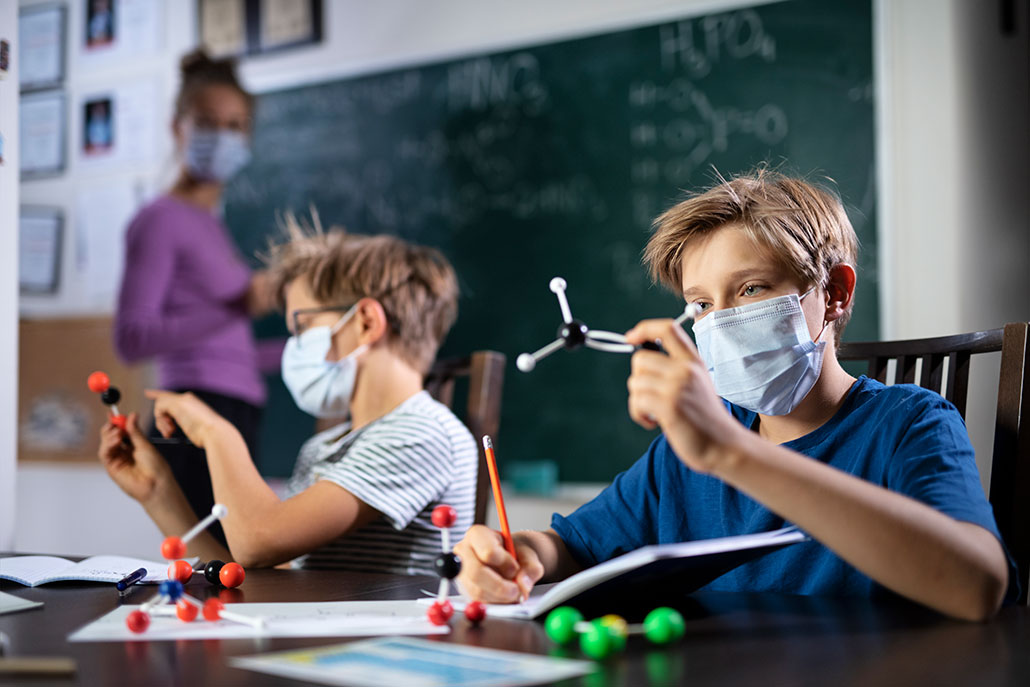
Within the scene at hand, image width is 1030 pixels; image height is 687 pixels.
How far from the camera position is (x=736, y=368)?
3.62 feet

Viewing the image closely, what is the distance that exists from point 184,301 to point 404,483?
2034 mm

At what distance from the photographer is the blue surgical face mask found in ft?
11.4

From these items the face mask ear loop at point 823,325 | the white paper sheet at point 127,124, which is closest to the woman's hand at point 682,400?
the face mask ear loop at point 823,325

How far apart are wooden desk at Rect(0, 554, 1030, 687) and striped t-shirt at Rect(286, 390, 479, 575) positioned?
0.46 meters

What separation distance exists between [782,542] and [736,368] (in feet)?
1.11

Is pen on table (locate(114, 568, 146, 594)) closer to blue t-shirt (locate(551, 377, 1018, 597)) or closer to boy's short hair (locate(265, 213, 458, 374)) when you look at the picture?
blue t-shirt (locate(551, 377, 1018, 597))

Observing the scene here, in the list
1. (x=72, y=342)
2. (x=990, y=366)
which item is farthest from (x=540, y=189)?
(x=72, y=342)

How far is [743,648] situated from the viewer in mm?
726

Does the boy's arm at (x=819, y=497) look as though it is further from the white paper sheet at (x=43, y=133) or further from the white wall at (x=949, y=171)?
the white paper sheet at (x=43, y=133)

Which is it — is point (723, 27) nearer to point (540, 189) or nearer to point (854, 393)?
point (540, 189)

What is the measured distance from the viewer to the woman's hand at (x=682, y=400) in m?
0.77

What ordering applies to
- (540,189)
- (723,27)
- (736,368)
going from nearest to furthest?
(736,368), (723,27), (540,189)

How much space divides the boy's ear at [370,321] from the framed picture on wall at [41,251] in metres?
2.67

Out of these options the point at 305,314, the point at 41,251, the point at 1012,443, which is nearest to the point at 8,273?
the point at 305,314
